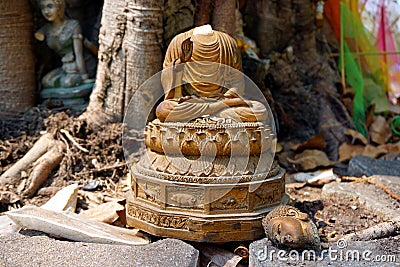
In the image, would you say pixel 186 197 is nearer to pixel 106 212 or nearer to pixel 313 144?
pixel 106 212

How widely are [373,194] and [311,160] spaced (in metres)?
1.07

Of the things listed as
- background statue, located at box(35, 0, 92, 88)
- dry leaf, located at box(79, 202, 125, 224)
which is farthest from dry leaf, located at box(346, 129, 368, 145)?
dry leaf, located at box(79, 202, 125, 224)

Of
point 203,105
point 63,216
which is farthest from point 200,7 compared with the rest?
point 63,216

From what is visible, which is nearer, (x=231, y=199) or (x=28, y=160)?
(x=231, y=199)

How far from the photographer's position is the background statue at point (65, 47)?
576cm

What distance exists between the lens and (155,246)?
11.2 feet

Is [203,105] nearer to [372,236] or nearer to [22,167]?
[372,236]

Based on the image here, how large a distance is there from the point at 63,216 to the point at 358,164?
309 centimetres

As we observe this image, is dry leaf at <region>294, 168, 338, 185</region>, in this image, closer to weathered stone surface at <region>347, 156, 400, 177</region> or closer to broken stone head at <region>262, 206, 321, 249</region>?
weathered stone surface at <region>347, 156, 400, 177</region>

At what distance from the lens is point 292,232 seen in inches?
125

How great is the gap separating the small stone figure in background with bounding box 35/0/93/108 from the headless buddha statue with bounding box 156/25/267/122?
198cm

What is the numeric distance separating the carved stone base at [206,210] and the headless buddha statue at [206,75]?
0.55 metres

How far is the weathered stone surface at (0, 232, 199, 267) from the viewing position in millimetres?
3238

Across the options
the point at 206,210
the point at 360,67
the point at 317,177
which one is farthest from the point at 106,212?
the point at 360,67
